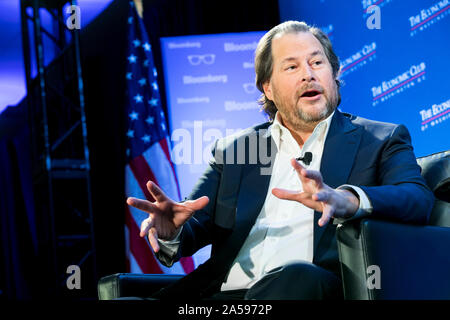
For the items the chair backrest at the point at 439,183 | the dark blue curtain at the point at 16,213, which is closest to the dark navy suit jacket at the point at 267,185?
the chair backrest at the point at 439,183

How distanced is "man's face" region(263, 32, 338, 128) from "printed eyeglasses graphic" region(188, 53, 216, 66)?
255 cm

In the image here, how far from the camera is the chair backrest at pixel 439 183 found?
1.59 metres

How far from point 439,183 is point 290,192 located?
1.77 ft

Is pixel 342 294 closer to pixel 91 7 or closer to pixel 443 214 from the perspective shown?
pixel 443 214

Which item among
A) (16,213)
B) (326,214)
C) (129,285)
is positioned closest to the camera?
(326,214)

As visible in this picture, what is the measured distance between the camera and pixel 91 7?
5969mm

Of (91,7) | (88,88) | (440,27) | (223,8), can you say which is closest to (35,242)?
(88,88)

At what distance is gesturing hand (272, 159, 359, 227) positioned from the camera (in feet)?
4.02

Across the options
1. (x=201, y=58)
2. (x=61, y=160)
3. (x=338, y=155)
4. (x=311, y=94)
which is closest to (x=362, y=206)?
(x=338, y=155)

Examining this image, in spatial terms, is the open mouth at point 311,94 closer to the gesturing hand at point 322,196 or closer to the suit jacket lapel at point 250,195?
the suit jacket lapel at point 250,195

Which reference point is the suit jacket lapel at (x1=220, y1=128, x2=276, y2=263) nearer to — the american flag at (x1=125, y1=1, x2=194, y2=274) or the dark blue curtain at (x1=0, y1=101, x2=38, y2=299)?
the american flag at (x1=125, y1=1, x2=194, y2=274)

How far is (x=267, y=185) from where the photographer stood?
176 centimetres

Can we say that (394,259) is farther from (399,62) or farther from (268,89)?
(399,62)
